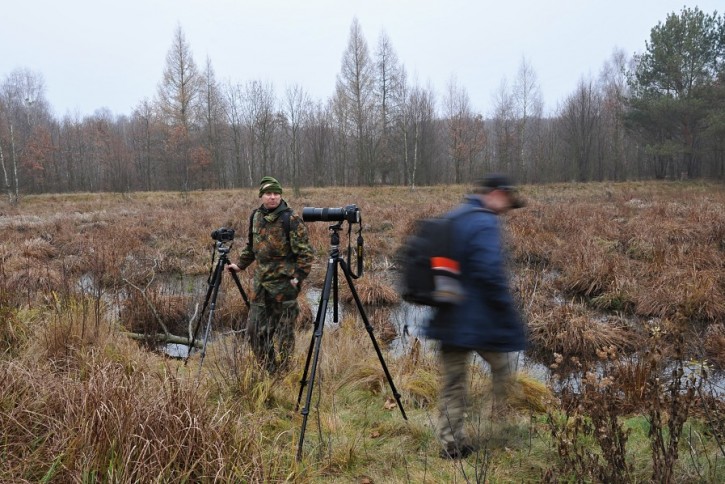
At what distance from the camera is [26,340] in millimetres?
4086

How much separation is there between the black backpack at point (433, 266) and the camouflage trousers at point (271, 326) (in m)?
2.15

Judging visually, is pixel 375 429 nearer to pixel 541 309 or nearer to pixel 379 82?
pixel 541 309

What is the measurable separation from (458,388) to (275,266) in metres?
2.31

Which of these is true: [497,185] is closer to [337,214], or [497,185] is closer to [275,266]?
[337,214]

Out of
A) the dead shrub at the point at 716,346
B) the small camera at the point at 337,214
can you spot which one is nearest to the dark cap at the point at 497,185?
the small camera at the point at 337,214

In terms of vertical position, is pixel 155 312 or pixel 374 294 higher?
pixel 155 312

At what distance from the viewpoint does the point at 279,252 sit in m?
4.49

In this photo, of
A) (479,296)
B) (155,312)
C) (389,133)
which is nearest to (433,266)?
(479,296)

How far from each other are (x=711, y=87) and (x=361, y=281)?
34852mm

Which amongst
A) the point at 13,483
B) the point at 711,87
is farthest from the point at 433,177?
the point at 13,483

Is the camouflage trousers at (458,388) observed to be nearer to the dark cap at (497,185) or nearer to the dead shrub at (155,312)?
the dark cap at (497,185)

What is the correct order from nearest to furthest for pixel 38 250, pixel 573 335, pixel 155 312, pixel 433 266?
1. pixel 433 266
2. pixel 155 312
3. pixel 573 335
4. pixel 38 250

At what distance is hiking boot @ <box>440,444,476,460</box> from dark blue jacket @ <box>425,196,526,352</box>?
771 mm

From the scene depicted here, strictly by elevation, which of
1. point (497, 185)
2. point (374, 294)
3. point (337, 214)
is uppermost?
point (497, 185)
